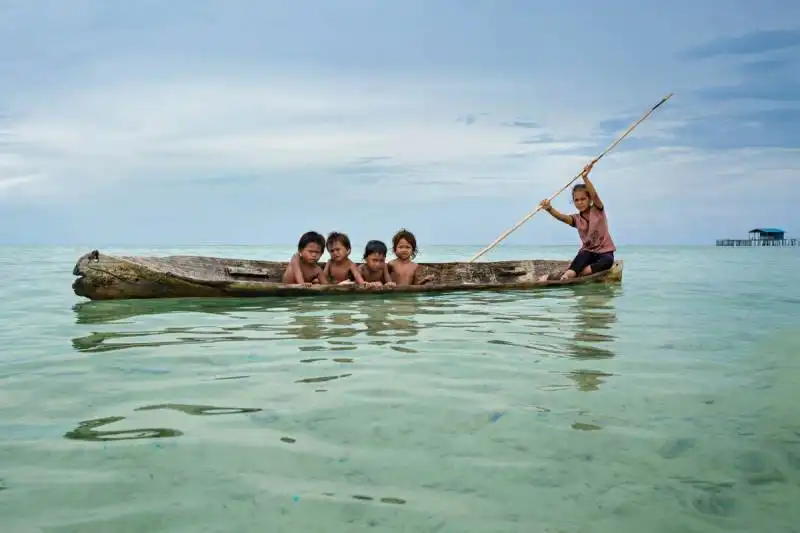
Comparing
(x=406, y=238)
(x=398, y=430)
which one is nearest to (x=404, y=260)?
(x=406, y=238)

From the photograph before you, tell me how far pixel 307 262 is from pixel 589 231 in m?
4.36

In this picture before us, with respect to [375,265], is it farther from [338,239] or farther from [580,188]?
[580,188]

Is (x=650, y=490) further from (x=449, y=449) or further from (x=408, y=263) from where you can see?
(x=408, y=263)

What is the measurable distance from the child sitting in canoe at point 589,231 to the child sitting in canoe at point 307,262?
3577 mm

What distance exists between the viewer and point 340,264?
8469 mm

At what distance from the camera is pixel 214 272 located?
9008 millimetres

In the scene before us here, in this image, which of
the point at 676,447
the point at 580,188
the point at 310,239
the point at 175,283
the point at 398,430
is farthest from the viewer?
the point at 580,188

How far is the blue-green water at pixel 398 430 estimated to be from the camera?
77.4 inches

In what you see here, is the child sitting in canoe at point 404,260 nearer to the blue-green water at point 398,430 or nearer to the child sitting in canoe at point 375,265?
the child sitting in canoe at point 375,265

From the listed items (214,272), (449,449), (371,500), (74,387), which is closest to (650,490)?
(449,449)

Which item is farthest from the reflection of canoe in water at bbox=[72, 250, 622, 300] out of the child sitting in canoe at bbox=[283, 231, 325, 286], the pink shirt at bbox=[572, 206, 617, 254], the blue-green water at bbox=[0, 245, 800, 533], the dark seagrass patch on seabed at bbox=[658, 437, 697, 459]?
the dark seagrass patch on seabed at bbox=[658, 437, 697, 459]

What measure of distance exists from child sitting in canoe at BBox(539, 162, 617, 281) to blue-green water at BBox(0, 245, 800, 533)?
439cm

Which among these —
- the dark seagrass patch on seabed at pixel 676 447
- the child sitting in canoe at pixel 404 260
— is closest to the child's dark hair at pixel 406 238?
the child sitting in canoe at pixel 404 260

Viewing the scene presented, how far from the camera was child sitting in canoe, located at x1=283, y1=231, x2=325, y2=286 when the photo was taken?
7934 millimetres
